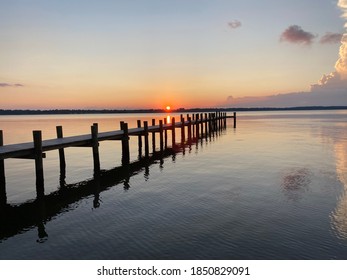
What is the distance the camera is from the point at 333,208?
11.0 metres

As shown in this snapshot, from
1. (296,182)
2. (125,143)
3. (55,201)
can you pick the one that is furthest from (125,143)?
(296,182)

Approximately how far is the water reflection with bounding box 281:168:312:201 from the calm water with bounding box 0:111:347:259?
0.04 metres

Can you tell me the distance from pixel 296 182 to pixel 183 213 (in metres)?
6.86

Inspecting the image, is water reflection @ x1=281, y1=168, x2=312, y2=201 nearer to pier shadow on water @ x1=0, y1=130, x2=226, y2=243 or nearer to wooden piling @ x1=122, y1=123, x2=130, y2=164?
pier shadow on water @ x1=0, y1=130, x2=226, y2=243

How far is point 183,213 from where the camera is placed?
10.7 metres

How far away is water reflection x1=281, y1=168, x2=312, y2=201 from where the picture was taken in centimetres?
1288

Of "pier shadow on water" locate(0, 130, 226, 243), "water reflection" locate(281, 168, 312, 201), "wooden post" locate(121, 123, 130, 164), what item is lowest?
"pier shadow on water" locate(0, 130, 226, 243)

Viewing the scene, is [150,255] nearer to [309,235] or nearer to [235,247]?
[235,247]

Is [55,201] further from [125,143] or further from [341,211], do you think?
[341,211]

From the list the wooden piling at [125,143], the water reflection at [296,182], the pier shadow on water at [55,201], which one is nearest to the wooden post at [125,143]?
the wooden piling at [125,143]

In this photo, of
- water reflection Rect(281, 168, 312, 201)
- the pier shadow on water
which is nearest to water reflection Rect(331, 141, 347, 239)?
water reflection Rect(281, 168, 312, 201)

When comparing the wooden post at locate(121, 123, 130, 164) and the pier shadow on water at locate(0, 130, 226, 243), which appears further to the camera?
the wooden post at locate(121, 123, 130, 164)

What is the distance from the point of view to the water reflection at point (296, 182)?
12.9 m
